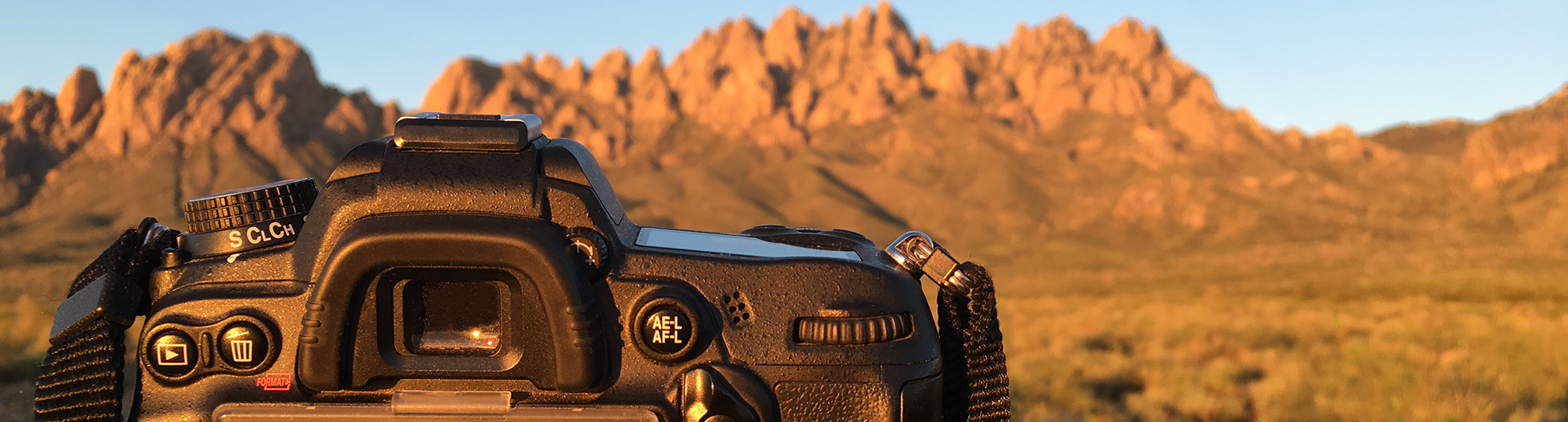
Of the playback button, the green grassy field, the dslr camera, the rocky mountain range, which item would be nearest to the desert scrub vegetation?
the green grassy field

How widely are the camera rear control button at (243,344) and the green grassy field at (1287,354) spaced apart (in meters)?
3.64

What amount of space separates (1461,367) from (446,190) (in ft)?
38.7

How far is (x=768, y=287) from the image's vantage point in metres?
2.22

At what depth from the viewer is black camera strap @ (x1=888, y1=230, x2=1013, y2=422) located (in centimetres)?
247

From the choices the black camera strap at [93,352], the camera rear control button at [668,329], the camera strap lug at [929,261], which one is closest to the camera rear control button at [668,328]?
the camera rear control button at [668,329]

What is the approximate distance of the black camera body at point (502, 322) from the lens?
2.13m

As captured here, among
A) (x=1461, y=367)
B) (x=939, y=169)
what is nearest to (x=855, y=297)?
(x=1461, y=367)

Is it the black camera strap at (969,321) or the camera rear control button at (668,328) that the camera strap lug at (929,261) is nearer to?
the black camera strap at (969,321)

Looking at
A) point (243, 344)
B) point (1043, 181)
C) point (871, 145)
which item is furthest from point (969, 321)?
point (871, 145)

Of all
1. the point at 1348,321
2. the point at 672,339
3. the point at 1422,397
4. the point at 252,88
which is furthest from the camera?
the point at 252,88

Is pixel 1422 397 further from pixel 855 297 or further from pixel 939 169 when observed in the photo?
pixel 939 169

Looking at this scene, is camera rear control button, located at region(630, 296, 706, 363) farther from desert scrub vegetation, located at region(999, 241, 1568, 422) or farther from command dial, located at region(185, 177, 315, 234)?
desert scrub vegetation, located at region(999, 241, 1568, 422)

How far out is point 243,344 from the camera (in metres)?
2.16

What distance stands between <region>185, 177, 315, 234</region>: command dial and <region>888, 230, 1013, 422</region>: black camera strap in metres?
1.66
